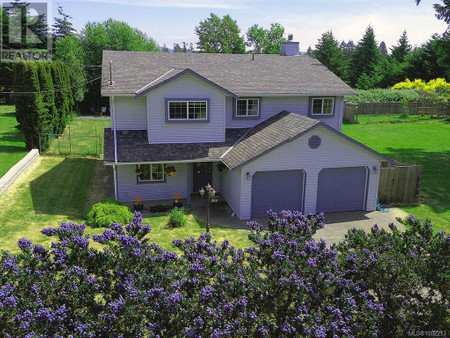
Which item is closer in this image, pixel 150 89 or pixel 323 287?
pixel 323 287

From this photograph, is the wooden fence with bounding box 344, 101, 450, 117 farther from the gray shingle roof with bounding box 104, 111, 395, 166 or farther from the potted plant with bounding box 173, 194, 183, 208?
the potted plant with bounding box 173, 194, 183, 208

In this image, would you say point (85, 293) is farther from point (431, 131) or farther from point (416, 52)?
point (416, 52)

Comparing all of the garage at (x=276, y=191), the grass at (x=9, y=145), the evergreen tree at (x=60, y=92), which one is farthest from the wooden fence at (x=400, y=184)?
the evergreen tree at (x=60, y=92)

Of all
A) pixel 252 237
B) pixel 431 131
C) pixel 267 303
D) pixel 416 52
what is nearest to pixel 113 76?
pixel 252 237

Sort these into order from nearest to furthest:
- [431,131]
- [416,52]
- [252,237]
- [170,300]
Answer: [170,300] → [252,237] → [431,131] → [416,52]

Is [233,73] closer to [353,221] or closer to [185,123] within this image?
[185,123]
